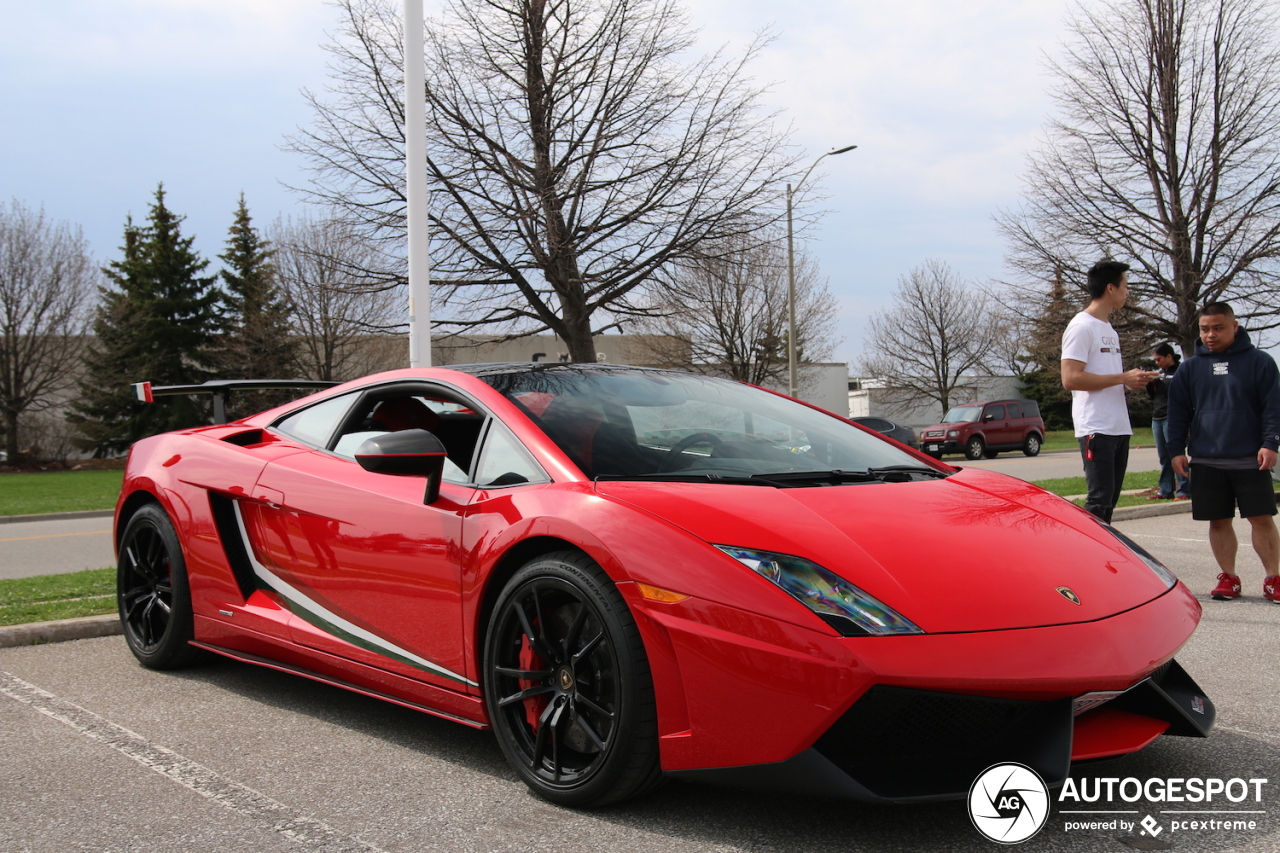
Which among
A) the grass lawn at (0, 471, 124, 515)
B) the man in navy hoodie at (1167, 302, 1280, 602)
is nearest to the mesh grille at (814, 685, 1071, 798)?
the man in navy hoodie at (1167, 302, 1280, 602)

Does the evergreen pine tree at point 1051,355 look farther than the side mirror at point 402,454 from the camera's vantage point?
Yes

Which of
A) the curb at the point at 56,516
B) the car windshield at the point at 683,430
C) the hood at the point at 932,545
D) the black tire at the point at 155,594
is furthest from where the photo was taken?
the curb at the point at 56,516

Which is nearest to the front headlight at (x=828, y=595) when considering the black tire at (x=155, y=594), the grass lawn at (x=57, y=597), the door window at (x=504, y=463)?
the door window at (x=504, y=463)

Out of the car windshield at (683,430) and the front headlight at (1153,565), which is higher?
the car windshield at (683,430)

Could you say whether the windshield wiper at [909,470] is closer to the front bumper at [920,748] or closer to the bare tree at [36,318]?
the front bumper at [920,748]

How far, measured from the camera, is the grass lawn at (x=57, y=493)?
17109 millimetres

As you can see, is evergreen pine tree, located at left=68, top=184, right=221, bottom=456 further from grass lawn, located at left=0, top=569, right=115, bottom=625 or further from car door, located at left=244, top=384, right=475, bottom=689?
car door, located at left=244, top=384, right=475, bottom=689

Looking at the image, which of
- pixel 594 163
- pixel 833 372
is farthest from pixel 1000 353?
pixel 594 163

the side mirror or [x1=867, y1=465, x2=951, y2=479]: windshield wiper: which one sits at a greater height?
the side mirror

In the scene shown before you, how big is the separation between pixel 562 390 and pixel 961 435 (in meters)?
27.5

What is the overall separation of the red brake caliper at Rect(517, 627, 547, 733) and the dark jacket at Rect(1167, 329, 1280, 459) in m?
4.45

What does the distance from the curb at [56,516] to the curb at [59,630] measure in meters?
12.2

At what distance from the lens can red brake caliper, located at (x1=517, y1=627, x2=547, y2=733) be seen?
9.04 ft

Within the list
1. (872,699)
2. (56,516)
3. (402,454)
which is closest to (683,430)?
(402,454)
